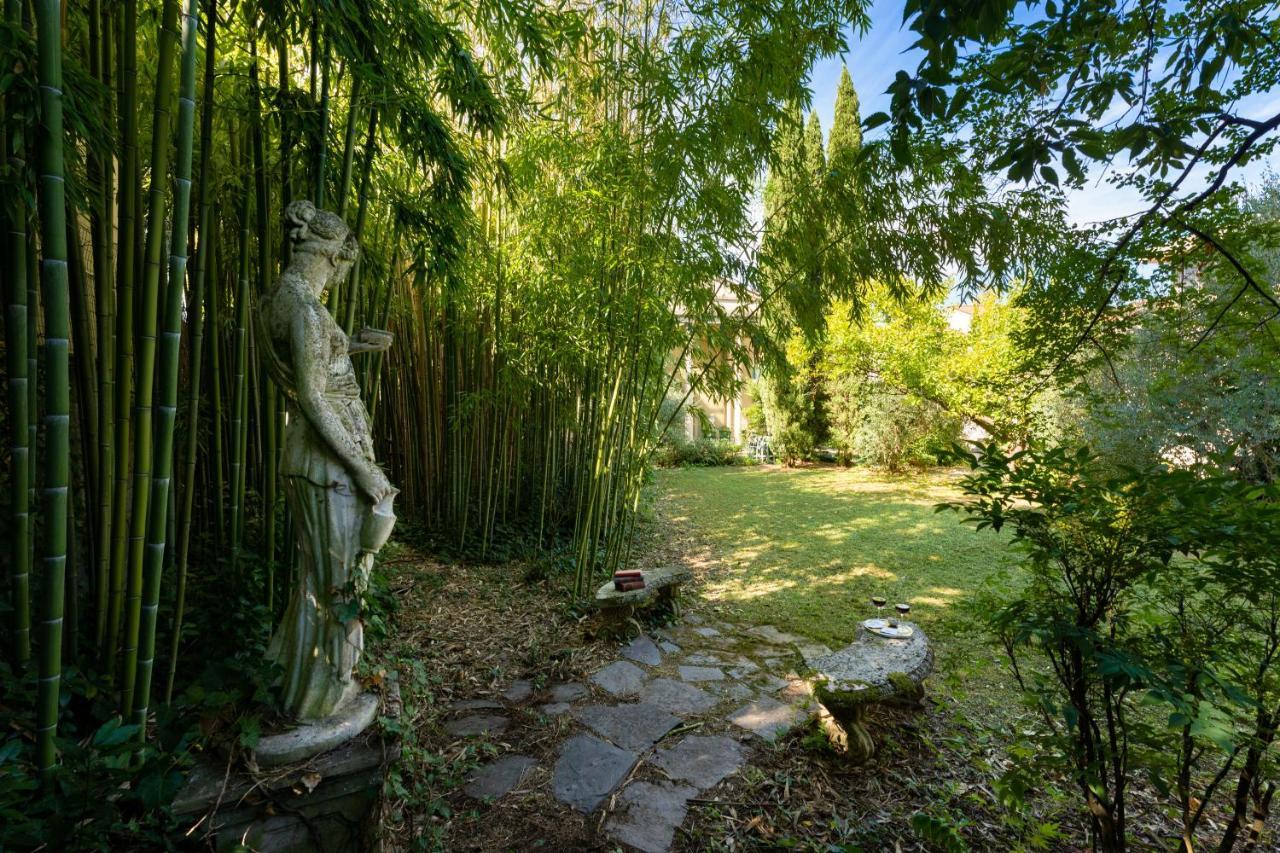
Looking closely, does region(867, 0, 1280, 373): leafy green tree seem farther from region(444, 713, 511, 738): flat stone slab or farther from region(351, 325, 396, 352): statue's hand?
region(444, 713, 511, 738): flat stone slab

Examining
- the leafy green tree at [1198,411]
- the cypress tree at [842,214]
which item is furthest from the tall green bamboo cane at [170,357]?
the leafy green tree at [1198,411]

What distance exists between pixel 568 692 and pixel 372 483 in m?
1.53

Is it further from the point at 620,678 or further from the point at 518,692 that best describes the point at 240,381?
the point at 620,678

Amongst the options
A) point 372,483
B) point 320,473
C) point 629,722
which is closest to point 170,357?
point 320,473

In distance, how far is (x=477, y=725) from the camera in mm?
2203

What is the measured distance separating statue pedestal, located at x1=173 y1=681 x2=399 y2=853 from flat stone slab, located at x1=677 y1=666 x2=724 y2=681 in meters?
1.59

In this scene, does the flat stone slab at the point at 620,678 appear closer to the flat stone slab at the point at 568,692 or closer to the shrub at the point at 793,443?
the flat stone slab at the point at 568,692

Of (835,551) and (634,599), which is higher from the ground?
(634,599)

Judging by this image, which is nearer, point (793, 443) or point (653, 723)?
point (653, 723)

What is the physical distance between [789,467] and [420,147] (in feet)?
35.8

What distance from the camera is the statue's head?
4.57 ft

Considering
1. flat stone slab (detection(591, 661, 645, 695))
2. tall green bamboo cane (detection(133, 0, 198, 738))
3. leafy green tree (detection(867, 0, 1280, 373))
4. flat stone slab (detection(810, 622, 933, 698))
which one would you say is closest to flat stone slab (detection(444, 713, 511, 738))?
flat stone slab (detection(591, 661, 645, 695))

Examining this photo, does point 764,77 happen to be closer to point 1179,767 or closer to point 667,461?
point 1179,767

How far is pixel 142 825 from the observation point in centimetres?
119
